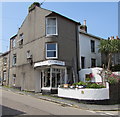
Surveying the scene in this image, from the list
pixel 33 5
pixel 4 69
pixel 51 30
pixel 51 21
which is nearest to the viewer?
pixel 51 30

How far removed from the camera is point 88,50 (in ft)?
78.5

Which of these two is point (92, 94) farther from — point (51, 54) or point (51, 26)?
point (51, 26)

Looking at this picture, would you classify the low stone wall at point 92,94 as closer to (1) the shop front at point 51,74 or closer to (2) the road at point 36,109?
(2) the road at point 36,109

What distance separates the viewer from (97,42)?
26031 millimetres

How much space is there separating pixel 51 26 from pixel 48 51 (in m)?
3.11

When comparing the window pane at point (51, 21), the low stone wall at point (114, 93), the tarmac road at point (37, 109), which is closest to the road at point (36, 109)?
the tarmac road at point (37, 109)

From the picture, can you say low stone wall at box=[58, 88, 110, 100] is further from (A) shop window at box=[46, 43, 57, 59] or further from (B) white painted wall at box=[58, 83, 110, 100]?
(A) shop window at box=[46, 43, 57, 59]

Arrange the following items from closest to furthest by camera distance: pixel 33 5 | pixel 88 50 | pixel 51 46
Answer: pixel 51 46, pixel 33 5, pixel 88 50

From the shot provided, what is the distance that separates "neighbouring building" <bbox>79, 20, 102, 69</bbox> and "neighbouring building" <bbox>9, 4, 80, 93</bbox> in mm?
1190

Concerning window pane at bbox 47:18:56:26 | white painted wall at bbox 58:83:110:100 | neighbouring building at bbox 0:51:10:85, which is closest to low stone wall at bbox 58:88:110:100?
white painted wall at bbox 58:83:110:100

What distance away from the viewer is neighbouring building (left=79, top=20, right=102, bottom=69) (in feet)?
74.9

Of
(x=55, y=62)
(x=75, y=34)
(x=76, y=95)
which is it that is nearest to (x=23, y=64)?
(x=55, y=62)

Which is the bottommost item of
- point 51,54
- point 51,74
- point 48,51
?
point 51,74

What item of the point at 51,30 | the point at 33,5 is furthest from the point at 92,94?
the point at 33,5
